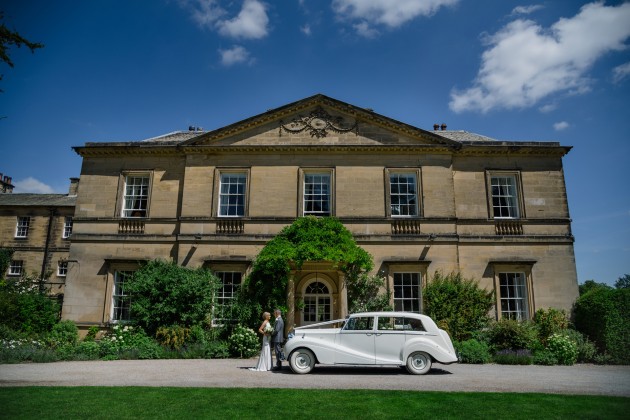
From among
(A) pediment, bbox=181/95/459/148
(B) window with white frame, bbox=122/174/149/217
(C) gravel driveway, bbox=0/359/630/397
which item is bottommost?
(C) gravel driveway, bbox=0/359/630/397

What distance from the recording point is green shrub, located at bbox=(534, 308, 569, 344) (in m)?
16.1

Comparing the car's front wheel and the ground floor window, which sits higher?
the ground floor window

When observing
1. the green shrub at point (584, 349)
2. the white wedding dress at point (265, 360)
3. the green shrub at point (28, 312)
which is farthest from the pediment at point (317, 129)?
the white wedding dress at point (265, 360)

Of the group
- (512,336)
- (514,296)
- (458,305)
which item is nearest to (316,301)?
(458,305)

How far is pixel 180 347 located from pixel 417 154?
40.0ft

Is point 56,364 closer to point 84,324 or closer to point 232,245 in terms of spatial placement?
point 84,324

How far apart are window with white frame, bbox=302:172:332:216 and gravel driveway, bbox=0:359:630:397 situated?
7.12 m

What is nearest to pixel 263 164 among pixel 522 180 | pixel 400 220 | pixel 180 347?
pixel 400 220

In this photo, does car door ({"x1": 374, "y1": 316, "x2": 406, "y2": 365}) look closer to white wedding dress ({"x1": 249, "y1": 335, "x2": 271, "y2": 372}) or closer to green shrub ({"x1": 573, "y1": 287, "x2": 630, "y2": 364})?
white wedding dress ({"x1": 249, "y1": 335, "x2": 271, "y2": 372})

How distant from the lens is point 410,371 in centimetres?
1098

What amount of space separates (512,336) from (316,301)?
733 centimetres

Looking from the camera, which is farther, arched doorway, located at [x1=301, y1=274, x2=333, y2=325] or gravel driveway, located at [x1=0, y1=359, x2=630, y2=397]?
arched doorway, located at [x1=301, y1=274, x2=333, y2=325]

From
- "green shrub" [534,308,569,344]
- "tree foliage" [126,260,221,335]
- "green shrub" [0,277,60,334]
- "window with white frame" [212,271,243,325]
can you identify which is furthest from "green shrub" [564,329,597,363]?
"green shrub" [0,277,60,334]

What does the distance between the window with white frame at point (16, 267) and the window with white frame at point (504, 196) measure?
35610 millimetres
